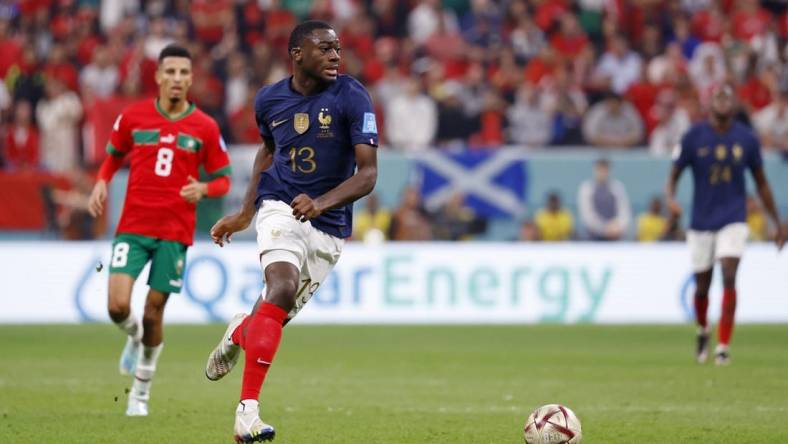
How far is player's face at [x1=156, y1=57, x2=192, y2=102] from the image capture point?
397 inches

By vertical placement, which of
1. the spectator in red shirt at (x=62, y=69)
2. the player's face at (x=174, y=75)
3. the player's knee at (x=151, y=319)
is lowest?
the player's knee at (x=151, y=319)

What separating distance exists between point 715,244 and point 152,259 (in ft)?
20.6

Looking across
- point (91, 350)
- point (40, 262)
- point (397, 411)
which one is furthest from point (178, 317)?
point (397, 411)

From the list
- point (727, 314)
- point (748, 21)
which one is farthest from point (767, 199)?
point (748, 21)

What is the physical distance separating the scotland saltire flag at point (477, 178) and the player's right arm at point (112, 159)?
1143cm

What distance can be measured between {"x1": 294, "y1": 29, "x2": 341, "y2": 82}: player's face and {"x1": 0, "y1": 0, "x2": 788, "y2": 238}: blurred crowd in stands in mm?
12742

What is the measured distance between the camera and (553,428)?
7.46 m

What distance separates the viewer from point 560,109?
2241 cm

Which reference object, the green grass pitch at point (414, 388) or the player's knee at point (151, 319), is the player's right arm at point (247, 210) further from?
the player's knee at point (151, 319)

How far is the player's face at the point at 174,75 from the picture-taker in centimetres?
1009

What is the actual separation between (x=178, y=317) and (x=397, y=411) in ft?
31.2

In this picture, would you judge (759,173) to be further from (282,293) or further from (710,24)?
(710,24)

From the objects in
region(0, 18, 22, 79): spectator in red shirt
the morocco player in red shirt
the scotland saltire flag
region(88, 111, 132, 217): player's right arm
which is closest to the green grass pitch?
the morocco player in red shirt

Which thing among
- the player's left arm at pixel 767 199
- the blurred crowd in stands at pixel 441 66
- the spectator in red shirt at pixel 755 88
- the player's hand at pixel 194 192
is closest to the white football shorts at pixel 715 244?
the player's left arm at pixel 767 199
